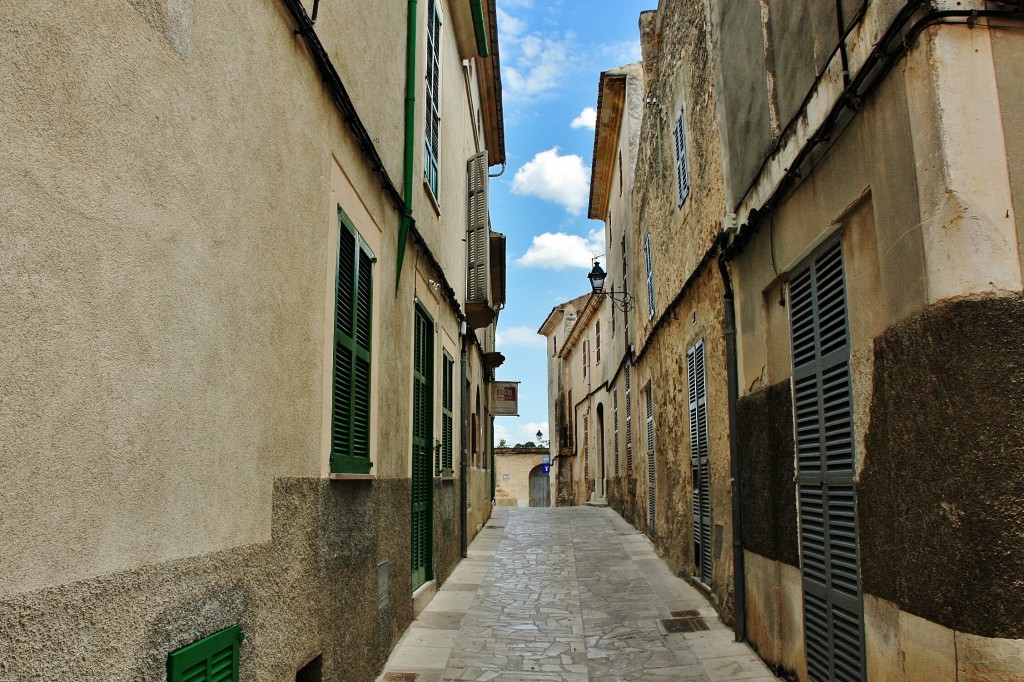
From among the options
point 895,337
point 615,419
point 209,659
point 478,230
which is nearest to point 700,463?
point 895,337

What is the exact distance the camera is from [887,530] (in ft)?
12.4

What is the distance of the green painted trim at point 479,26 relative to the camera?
1127 cm

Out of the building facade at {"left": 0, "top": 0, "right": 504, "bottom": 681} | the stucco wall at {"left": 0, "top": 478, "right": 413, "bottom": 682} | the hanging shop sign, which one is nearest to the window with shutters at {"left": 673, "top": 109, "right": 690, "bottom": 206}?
the building facade at {"left": 0, "top": 0, "right": 504, "bottom": 681}

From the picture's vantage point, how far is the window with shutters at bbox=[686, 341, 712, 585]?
8367 mm

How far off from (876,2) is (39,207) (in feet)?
12.5

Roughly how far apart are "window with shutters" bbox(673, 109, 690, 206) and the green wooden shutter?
12.5ft

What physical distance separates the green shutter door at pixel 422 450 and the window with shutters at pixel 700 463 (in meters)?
3.05

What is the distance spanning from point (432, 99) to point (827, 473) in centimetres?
625

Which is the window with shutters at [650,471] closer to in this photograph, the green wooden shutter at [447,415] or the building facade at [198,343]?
the green wooden shutter at [447,415]

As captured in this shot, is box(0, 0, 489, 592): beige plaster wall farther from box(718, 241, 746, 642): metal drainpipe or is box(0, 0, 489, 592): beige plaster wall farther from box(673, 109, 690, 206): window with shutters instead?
box(673, 109, 690, 206): window with shutters

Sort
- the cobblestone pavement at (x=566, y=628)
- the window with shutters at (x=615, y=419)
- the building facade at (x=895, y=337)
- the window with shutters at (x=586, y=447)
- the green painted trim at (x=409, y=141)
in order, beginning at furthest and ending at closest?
1. the window with shutters at (x=586, y=447)
2. the window with shutters at (x=615, y=419)
3. the green painted trim at (x=409, y=141)
4. the cobblestone pavement at (x=566, y=628)
5. the building facade at (x=895, y=337)

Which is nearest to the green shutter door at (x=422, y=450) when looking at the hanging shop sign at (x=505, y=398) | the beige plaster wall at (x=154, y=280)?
the beige plaster wall at (x=154, y=280)

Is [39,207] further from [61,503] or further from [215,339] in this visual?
[215,339]

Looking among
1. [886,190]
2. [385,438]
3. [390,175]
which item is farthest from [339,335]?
[886,190]
